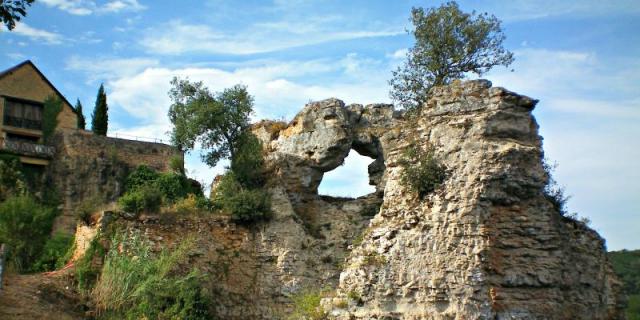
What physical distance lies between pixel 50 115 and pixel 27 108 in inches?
46.6

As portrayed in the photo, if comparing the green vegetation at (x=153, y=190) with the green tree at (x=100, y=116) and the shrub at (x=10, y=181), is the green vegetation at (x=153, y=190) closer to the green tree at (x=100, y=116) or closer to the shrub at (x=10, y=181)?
the shrub at (x=10, y=181)

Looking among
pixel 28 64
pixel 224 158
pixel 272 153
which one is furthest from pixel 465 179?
pixel 28 64

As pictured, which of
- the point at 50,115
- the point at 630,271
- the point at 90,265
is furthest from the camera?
the point at 630,271

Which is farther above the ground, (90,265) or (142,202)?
(142,202)

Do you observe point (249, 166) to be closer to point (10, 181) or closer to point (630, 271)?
point (10, 181)

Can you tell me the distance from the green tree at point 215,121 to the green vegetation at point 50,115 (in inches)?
418

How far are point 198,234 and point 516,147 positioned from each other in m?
10.8

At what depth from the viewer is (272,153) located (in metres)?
24.7

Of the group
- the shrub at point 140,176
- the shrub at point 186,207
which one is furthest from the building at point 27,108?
the shrub at point 186,207

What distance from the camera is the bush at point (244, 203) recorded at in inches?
915

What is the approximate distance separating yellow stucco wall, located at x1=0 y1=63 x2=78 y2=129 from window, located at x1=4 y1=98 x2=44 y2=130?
291 mm

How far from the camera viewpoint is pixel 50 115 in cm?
3484

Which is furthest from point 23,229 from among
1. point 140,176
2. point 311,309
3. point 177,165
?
point 311,309

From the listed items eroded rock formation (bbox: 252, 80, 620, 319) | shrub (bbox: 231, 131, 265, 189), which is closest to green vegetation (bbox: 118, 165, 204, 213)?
shrub (bbox: 231, 131, 265, 189)
